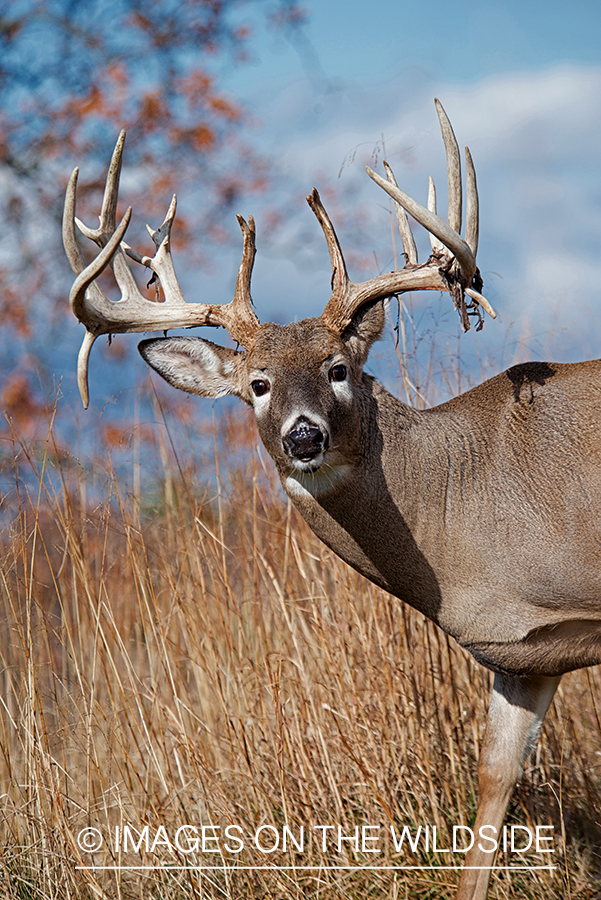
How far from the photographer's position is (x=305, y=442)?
2.86 meters

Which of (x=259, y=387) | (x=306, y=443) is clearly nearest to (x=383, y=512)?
(x=306, y=443)

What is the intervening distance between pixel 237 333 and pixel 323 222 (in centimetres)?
53

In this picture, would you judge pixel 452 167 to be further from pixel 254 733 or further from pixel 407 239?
pixel 254 733

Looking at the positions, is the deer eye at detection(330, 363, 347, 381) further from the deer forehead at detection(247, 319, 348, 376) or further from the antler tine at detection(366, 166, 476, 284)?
the antler tine at detection(366, 166, 476, 284)

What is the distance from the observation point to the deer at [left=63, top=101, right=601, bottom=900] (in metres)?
3.03

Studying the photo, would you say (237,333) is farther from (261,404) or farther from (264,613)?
(264,613)

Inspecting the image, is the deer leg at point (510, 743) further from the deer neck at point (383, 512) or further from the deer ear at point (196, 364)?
the deer ear at point (196, 364)

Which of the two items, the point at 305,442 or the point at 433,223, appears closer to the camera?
the point at 305,442

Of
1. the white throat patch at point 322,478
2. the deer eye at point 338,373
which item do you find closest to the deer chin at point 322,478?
the white throat patch at point 322,478

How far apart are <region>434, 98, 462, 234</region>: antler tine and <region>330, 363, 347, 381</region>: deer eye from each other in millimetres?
638

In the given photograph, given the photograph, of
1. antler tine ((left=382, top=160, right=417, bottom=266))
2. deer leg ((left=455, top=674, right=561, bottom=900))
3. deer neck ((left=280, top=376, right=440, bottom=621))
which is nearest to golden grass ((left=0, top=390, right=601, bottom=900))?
deer leg ((left=455, top=674, right=561, bottom=900))

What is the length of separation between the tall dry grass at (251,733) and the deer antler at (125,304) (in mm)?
633

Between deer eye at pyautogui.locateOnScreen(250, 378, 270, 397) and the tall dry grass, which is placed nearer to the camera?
deer eye at pyautogui.locateOnScreen(250, 378, 270, 397)

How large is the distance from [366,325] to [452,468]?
0.64 metres
